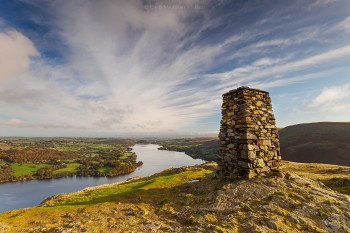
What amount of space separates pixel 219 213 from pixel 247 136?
544 centimetres

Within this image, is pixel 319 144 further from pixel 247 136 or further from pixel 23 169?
pixel 23 169

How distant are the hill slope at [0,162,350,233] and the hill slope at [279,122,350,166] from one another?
9133 cm

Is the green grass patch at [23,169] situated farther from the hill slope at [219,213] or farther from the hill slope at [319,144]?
the hill slope at [319,144]

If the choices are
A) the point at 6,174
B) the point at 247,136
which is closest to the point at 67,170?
the point at 6,174

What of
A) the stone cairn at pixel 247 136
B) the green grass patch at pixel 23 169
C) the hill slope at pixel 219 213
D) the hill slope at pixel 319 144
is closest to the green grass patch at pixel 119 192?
the hill slope at pixel 219 213

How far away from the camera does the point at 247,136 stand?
13266 millimetres

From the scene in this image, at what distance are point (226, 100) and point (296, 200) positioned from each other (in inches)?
312

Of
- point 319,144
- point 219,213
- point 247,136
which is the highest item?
point 247,136

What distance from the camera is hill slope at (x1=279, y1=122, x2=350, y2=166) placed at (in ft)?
289

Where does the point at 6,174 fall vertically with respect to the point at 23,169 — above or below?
below

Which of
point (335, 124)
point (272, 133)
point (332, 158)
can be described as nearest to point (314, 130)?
point (335, 124)

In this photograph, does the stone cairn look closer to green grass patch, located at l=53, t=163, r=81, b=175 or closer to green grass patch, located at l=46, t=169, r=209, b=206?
green grass patch, located at l=46, t=169, r=209, b=206

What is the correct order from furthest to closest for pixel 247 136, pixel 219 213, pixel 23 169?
pixel 23 169 → pixel 247 136 → pixel 219 213

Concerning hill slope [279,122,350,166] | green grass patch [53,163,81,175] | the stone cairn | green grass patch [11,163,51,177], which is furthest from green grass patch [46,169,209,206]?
green grass patch [11,163,51,177]
